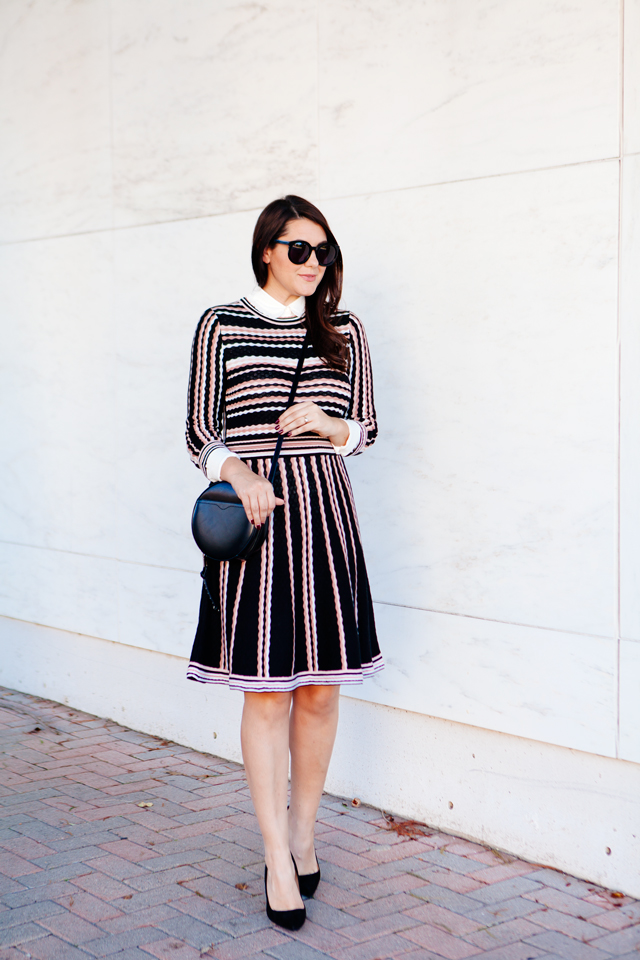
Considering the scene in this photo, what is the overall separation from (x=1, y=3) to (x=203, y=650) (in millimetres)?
4061

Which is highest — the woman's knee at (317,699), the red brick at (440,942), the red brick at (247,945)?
the woman's knee at (317,699)

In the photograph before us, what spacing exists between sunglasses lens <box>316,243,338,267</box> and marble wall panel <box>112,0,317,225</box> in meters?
1.08

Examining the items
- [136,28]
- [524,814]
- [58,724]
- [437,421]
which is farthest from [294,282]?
[58,724]

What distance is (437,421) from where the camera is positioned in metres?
3.54

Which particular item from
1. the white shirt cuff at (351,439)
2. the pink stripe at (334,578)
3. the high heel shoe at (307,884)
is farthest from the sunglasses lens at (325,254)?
the high heel shoe at (307,884)

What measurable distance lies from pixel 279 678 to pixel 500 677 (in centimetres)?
91

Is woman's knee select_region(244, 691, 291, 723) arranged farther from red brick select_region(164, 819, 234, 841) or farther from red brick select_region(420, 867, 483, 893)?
red brick select_region(164, 819, 234, 841)

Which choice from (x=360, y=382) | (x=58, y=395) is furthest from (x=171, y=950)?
(x=58, y=395)

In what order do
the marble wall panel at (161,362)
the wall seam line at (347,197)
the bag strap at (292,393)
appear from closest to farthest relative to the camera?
the bag strap at (292,393) → the wall seam line at (347,197) → the marble wall panel at (161,362)

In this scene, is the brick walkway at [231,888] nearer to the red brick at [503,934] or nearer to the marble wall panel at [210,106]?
the red brick at [503,934]

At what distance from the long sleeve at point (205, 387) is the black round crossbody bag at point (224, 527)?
12 cm

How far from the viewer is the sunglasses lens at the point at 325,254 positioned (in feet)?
9.55

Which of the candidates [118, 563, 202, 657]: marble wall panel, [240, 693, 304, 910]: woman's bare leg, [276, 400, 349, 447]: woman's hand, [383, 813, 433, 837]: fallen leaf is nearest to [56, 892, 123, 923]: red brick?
[240, 693, 304, 910]: woman's bare leg

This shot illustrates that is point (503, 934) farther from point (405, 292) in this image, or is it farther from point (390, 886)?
point (405, 292)
